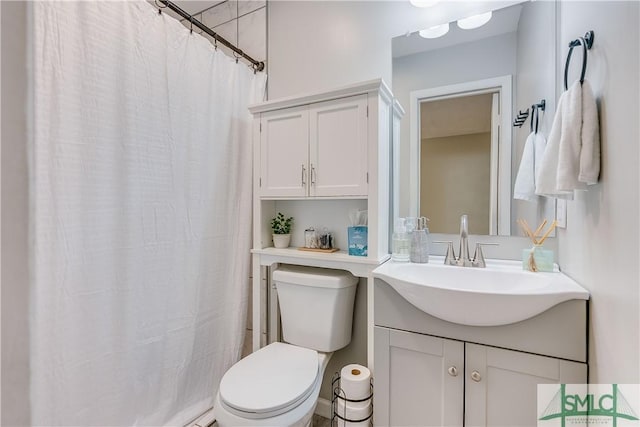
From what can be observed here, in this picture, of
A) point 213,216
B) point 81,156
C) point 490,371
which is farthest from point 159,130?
point 490,371

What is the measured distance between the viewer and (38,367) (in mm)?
1021

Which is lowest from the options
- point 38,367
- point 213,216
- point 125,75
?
point 38,367

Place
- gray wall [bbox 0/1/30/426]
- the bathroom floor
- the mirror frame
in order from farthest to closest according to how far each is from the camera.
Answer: the bathroom floor → the mirror frame → gray wall [bbox 0/1/30/426]

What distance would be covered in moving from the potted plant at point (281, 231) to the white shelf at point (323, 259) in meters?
0.05

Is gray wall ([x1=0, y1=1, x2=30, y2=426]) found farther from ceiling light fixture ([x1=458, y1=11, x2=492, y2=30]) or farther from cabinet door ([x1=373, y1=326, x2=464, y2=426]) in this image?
ceiling light fixture ([x1=458, y1=11, x2=492, y2=30])

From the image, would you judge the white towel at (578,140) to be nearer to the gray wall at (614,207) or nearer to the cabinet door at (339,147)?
the gray wall at (614,207)

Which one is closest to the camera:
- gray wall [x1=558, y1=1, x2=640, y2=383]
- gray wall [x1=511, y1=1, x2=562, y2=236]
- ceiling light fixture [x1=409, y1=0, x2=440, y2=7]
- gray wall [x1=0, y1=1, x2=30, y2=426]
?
gray wall [x1=558, y1=1, x2=640, y2=383]

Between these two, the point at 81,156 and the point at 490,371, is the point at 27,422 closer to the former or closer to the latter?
the point at 81,156

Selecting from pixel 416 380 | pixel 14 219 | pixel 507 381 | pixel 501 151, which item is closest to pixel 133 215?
pixel 14 219

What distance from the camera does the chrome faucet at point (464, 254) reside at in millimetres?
1252

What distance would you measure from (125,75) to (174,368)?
1.36 meters

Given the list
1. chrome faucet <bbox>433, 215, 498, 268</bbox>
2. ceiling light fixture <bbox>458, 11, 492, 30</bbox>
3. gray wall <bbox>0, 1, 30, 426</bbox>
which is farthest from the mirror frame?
gray wall <bbox>0, 1, 30, 426</bbox>

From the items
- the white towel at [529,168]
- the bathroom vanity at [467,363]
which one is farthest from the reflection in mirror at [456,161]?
the bathroom vanity at [467,363]

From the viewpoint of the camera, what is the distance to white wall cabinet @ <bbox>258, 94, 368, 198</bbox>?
1.39 meters
